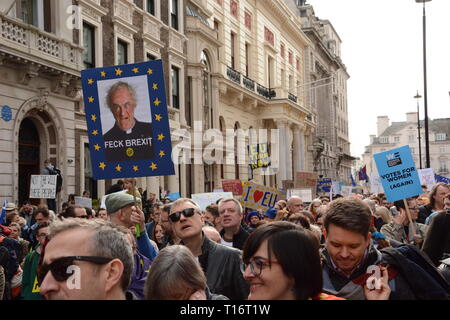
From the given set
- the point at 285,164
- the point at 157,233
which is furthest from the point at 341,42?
the point at 157,233

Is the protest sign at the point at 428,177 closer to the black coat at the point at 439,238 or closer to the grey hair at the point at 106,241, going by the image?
the black coat at the point at 439,238

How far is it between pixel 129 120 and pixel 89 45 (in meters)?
13.9

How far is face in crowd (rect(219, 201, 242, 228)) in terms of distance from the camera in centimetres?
659

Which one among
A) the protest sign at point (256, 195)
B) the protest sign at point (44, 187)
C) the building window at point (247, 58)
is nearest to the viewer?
the protest sign at point (44, 187)

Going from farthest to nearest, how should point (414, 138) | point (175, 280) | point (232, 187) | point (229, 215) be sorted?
point (414, 138) → point (232, 187) → point (229, 215) → point (175, 280)

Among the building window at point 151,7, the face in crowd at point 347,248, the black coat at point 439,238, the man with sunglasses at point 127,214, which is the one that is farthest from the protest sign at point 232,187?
the face in crowd at point 347,248

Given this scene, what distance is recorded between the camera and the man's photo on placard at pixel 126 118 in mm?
6129

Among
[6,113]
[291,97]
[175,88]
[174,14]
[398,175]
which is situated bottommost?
[398,175]

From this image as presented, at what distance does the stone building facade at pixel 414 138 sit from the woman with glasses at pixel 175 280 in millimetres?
106020

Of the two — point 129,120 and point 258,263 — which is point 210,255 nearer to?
point 129,120

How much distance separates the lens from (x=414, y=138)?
4493 inches

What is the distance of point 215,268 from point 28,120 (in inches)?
510

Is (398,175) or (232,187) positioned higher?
(398,175)

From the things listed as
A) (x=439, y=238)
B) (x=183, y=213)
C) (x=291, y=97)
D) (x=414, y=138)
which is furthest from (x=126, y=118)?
(x=414, y=138)
